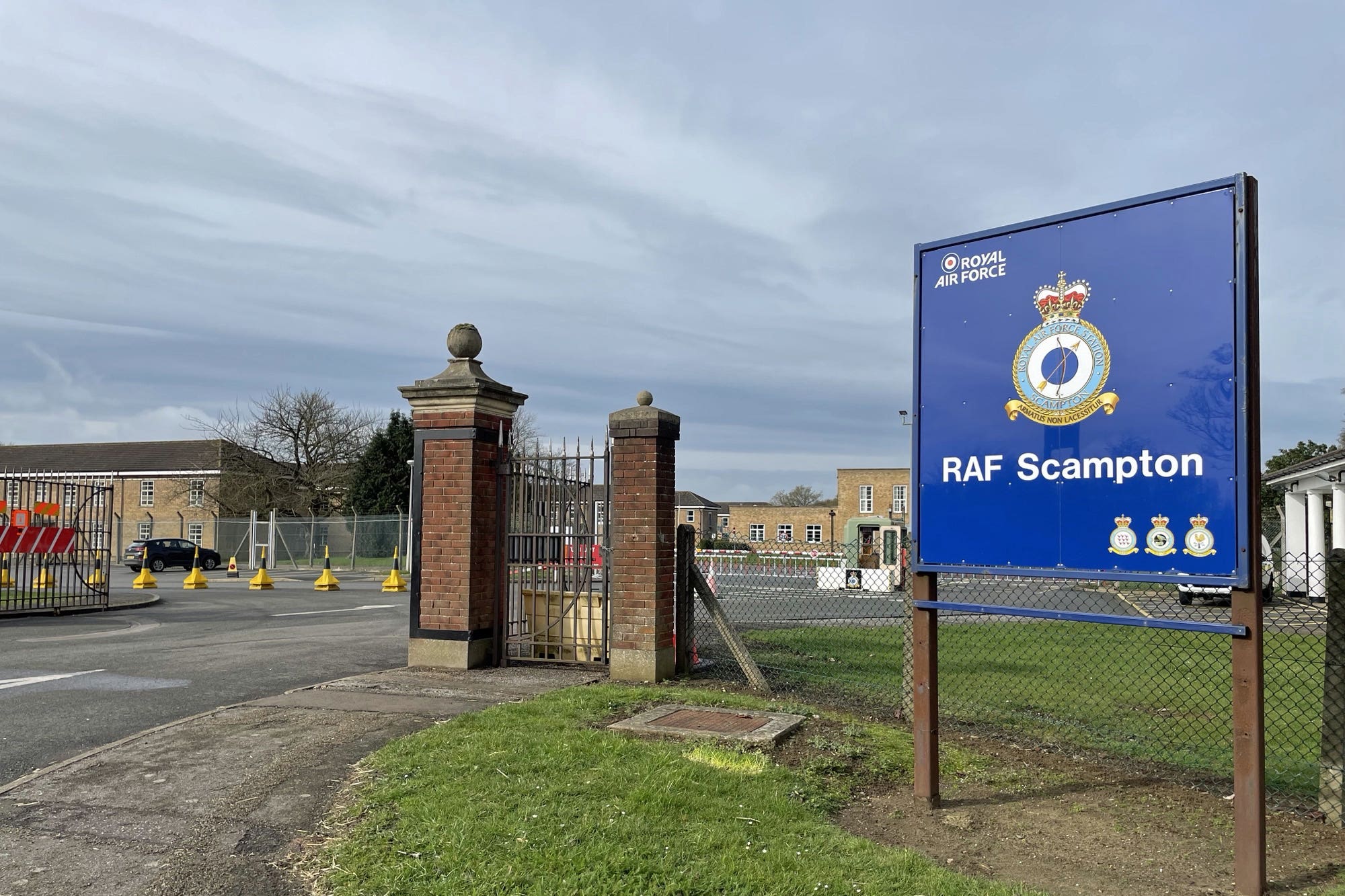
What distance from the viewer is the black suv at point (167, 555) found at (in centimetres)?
3678

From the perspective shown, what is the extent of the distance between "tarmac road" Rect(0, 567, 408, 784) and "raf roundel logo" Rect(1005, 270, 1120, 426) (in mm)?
6065

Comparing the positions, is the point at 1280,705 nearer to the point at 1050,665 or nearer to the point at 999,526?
the point at 1050,665

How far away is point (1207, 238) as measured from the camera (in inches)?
167

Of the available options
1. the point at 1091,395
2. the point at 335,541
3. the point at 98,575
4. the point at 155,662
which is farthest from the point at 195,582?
the point at 1091,395

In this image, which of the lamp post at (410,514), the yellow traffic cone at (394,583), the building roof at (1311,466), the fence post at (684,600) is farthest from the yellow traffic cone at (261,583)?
the building roof at (1311,466)

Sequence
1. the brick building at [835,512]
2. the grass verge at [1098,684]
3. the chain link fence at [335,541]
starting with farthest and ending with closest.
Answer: the brick building at [835,512]
the chain link fence at [335,541]
the grass verge at [1098,684]

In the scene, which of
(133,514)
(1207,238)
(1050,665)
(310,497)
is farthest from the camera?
(133,514)

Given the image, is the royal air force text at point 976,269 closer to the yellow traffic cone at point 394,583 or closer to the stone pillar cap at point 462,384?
the stone pillar cap at point 462,384

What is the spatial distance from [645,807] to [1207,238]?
363cm

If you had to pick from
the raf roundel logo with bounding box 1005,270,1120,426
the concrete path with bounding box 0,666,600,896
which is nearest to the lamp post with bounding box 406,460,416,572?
the concrete path with bounding box 0,666,600,896

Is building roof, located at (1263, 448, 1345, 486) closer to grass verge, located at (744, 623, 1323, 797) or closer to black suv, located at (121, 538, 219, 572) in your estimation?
grass verge, located at (744, 623, 1323, 797)

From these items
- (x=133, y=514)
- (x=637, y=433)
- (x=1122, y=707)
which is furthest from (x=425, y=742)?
(x=133, y=514)

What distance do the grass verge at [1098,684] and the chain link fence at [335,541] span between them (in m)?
27.5

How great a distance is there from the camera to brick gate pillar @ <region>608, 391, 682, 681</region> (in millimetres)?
8383
